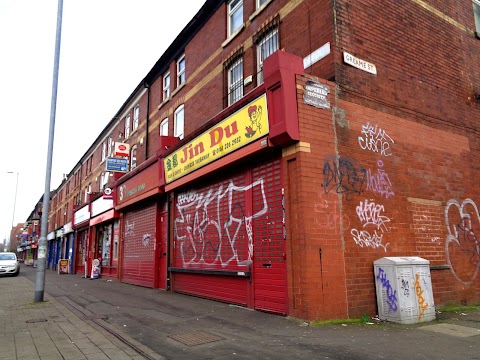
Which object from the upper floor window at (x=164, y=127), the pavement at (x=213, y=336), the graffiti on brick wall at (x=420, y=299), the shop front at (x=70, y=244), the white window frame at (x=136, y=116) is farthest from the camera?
the shop front at (x=70, y=244)

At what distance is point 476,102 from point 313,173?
7630 mm

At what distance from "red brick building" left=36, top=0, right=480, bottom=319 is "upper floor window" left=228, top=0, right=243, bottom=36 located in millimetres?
75

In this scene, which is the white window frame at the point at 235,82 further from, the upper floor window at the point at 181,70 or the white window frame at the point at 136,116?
the white window frame at the point at 136,116

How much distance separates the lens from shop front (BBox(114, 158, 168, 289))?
46.1 ft

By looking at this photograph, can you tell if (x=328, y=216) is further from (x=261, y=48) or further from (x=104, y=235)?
(x=104, y=235)

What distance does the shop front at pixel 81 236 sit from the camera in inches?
1026

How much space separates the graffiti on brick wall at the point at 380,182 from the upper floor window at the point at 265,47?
4.10m

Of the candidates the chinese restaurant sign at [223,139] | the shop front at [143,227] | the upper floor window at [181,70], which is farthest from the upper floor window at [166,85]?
the chinese restaurant sign at [223,139]

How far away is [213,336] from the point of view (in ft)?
19.9

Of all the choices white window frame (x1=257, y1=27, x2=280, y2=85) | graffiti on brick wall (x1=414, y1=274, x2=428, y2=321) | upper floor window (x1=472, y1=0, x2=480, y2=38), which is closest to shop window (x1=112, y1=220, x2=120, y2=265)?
white window frame (x1=257, y1=27, x2=280, y2=85)

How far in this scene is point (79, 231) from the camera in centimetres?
2922

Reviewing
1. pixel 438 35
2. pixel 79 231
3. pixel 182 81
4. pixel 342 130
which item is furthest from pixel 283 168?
pixel 79 231

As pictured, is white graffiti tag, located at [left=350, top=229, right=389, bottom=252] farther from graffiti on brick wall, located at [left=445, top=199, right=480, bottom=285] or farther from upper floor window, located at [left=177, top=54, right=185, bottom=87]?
upper floor window, located at [left=177, top=54, right=185, bottom=87]

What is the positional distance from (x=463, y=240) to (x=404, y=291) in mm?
4123
